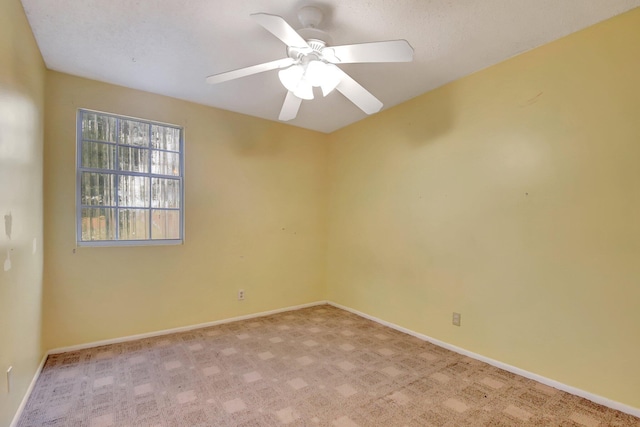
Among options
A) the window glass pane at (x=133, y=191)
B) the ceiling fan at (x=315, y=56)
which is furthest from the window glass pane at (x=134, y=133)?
the ceiling fan at (x=315, y=56)

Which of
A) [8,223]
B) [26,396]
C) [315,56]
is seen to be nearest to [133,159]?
[8,223]

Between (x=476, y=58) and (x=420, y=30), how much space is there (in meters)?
0.67

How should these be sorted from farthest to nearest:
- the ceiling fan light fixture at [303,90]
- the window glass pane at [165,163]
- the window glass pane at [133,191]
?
the window glass pane at [165,163], the window glass pane at [133,191], the ceiling fan light fixture at [303,90]

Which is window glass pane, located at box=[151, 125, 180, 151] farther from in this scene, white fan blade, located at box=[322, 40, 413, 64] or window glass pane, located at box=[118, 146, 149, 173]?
white fan blade, located at box=[322, 40, 413, 64]

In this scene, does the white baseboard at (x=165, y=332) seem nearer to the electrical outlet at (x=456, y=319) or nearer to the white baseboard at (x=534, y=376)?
the white baseboard at (x=534, y=376)

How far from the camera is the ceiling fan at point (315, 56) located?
1.60 metres

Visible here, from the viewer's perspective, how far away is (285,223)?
4035mm

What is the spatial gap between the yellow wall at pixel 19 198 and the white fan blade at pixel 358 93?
6.08ft

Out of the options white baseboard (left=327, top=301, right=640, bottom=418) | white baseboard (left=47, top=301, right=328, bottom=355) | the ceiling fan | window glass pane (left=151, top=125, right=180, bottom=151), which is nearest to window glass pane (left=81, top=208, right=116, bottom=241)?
window glass pane (left=151, top=125, right=180, bottom=151)

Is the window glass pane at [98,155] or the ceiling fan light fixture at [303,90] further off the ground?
the ceiling fan light fixture at [303,90]

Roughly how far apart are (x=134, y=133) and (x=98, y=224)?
3.18 feet

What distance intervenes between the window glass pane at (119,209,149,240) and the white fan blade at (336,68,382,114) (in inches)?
93.7

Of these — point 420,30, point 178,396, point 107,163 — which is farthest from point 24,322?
point 420,30

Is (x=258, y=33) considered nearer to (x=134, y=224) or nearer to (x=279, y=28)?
(x=279, y=28)
